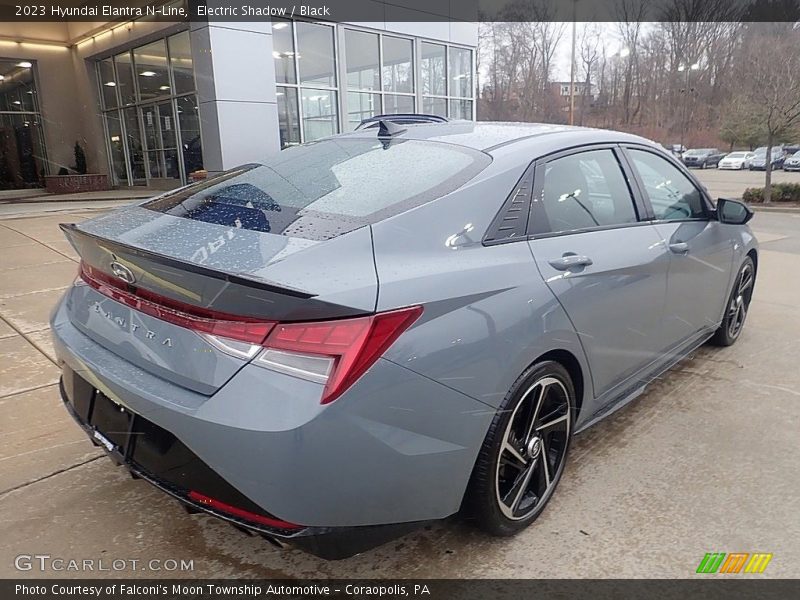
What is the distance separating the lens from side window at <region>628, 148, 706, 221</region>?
3.31 m

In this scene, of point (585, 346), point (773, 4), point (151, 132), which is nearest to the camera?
point (585, 346)

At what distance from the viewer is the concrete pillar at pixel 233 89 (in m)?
13.9

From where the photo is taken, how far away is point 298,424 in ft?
5.29

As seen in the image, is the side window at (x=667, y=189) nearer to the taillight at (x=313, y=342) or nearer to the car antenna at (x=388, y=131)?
the car antenna at (x=388, y=131)

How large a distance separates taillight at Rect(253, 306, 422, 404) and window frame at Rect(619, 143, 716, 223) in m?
2.12

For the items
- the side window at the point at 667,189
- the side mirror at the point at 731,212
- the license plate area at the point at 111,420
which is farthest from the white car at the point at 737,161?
the license plate area at the point at 111,420

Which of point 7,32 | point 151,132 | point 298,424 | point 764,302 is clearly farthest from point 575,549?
point 7,32

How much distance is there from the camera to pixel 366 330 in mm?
1694

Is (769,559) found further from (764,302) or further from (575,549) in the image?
(764,302)

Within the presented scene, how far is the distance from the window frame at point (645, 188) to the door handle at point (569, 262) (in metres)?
0.84

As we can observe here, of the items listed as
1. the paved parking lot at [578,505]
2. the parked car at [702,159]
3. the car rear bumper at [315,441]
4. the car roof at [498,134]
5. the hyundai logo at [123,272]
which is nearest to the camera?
the car rear bumper at [315,441]

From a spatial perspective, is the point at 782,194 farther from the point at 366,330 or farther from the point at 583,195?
the point at 366,330

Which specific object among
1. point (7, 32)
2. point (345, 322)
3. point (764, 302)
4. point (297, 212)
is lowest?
point (764, 302)

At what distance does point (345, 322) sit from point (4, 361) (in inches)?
139
